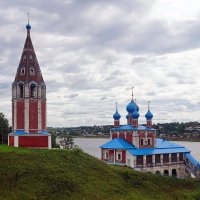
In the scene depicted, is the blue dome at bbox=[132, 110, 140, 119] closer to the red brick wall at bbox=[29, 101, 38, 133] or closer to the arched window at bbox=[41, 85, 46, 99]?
the arched window at bbox=[41, 85, 46, 99]

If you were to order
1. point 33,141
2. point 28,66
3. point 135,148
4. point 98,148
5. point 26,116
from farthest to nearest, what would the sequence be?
point 98,148, point 135,148, point 28,66, point 26,116, point 33,141

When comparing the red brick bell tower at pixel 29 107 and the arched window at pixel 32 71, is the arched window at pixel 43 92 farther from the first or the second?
the arched window at pixel 32 71

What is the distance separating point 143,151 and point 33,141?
45.2 ft

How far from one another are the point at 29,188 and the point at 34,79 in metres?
10.6

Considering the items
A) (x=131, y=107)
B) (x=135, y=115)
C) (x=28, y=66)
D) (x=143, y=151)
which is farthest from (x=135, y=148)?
(x=28, y=66)

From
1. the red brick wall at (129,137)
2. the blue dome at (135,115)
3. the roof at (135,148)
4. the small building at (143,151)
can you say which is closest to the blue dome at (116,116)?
the small building at (143,151)

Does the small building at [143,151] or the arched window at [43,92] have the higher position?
the arched window at [43,92]

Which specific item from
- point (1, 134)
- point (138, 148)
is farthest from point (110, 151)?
point (1, 134)

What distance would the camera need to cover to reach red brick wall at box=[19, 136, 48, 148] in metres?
25.7

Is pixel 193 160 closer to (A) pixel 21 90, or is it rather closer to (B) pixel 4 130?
(B) pixel 4 130

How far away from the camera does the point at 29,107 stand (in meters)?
26.2

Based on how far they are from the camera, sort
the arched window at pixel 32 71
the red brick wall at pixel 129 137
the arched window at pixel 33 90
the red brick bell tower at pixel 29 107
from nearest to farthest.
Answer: the red brick bell tower at pixel 29 107 → the arched window at pixel 33 90 → the arched window at pixel 32 71 → the red brick wall at pixel 129 137

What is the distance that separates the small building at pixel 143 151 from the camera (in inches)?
1385

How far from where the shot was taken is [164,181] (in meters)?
25.0
